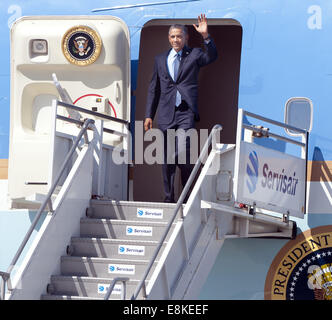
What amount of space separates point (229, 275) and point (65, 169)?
216cm

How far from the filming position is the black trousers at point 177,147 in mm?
9492

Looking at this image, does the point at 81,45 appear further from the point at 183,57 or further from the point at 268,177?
the point at 268,177

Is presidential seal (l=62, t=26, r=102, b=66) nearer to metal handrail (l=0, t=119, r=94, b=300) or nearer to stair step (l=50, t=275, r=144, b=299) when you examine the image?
metal handrail (l=0, t=119, r=94, b=300)

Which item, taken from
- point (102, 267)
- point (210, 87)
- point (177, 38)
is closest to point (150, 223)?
point (102, 267)

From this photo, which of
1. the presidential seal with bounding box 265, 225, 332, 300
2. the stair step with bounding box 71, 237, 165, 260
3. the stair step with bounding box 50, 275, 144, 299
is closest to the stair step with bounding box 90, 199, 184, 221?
the stair step with bounding box 71, 237, 165, 260

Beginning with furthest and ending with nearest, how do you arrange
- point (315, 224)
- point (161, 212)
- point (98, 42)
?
point (98, 42), point (315, 224), point (161, 212)

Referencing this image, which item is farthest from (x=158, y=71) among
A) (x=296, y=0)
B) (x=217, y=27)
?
(x=296, y=0)

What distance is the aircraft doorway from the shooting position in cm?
1046

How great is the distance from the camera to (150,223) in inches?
352

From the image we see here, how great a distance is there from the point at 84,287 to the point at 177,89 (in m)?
2.54

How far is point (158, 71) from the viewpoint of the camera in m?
9.98

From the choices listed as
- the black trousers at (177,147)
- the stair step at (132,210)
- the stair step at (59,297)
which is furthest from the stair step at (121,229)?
the stair step at (59,297)
